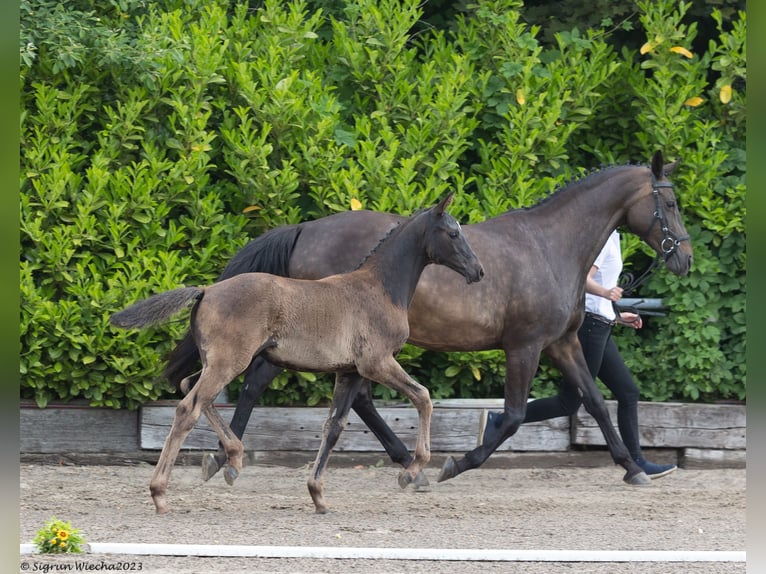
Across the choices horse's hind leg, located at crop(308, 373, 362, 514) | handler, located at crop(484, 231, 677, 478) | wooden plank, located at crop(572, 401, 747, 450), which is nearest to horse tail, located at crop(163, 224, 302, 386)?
horse's hind leg, located at crop(308, 373, 362, 514)

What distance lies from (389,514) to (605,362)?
2409mm

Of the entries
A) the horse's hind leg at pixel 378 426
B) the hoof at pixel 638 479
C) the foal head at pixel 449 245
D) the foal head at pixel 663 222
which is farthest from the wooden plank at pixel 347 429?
Result: the foal head at pixel 449 245

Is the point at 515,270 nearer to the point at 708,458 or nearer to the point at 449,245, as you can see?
the point at 449,245

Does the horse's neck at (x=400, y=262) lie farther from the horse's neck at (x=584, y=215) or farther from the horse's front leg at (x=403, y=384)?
the horse's neck at (x=584, y=215)

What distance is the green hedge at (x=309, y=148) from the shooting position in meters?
8.00

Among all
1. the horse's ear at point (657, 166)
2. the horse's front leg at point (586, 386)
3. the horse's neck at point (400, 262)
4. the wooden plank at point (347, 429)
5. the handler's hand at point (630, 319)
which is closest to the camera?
the horse's neck at point (400, 262)

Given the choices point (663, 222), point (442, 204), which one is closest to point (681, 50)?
point (663, 222)

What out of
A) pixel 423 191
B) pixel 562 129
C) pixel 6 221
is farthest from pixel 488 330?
pixel 6 221

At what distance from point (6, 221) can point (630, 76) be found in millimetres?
8534

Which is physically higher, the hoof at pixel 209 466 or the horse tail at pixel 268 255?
the horse tail at pixel 268 255

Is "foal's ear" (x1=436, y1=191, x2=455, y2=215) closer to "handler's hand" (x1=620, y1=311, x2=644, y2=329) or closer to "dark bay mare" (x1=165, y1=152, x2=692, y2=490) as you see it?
"dark bay mare" (x1=165, y1=152, x2=692, y2=490)

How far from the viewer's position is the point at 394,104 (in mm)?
8914

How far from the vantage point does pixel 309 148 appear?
8453 mm

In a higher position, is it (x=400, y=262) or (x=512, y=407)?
(x=400, y=262)
